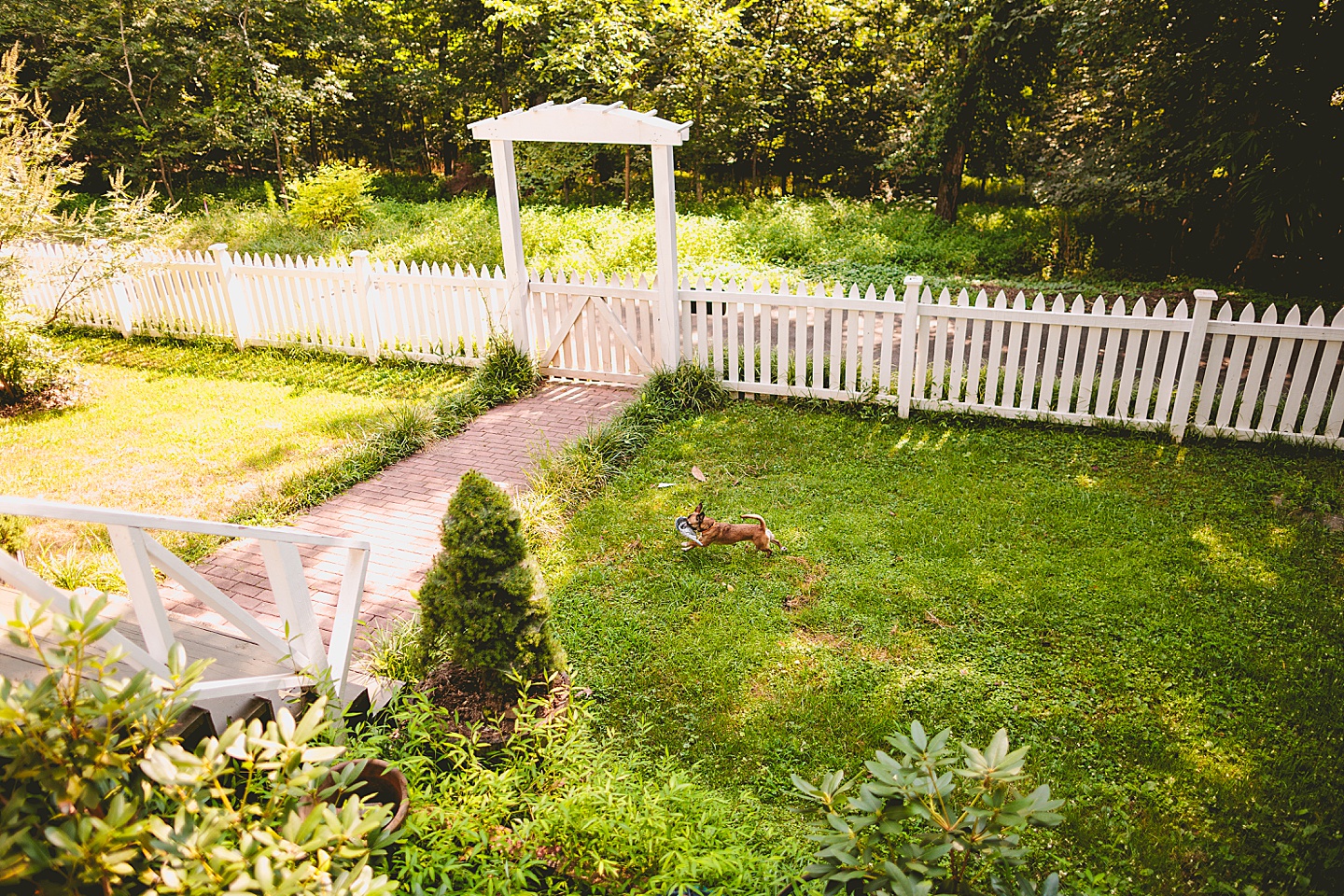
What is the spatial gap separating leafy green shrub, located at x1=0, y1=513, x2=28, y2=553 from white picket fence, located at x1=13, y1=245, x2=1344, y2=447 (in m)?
4.41

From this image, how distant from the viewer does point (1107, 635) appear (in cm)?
473

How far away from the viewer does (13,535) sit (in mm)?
5656

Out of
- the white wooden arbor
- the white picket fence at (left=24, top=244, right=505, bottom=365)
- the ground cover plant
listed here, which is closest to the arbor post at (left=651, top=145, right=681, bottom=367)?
the white wooden arbor

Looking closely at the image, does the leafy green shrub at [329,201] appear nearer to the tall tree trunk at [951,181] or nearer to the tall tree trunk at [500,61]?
the tall tree trunk at [500,61]

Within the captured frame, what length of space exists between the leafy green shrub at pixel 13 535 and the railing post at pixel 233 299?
16.3ft

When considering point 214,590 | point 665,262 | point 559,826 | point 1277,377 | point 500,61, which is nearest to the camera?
point 559,826

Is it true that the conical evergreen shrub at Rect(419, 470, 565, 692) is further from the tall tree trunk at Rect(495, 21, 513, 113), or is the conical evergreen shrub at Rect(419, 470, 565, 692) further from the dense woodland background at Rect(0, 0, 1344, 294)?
the tall tree trunk at Rect(495, 21, 513, 113)

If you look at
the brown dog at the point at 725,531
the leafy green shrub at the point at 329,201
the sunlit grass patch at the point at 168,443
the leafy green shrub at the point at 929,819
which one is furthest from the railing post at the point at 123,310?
the leafy green shrub at the point at 929,819

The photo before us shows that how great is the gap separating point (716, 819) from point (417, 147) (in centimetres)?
2753

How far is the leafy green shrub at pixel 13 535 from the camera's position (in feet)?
18.2

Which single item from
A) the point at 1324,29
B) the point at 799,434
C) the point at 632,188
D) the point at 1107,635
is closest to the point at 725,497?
the point at 799,434

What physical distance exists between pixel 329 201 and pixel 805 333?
11758 mm

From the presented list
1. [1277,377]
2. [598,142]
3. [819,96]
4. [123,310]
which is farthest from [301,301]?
[819,96]

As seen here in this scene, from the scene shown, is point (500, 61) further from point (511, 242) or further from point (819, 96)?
point (511, 242)
